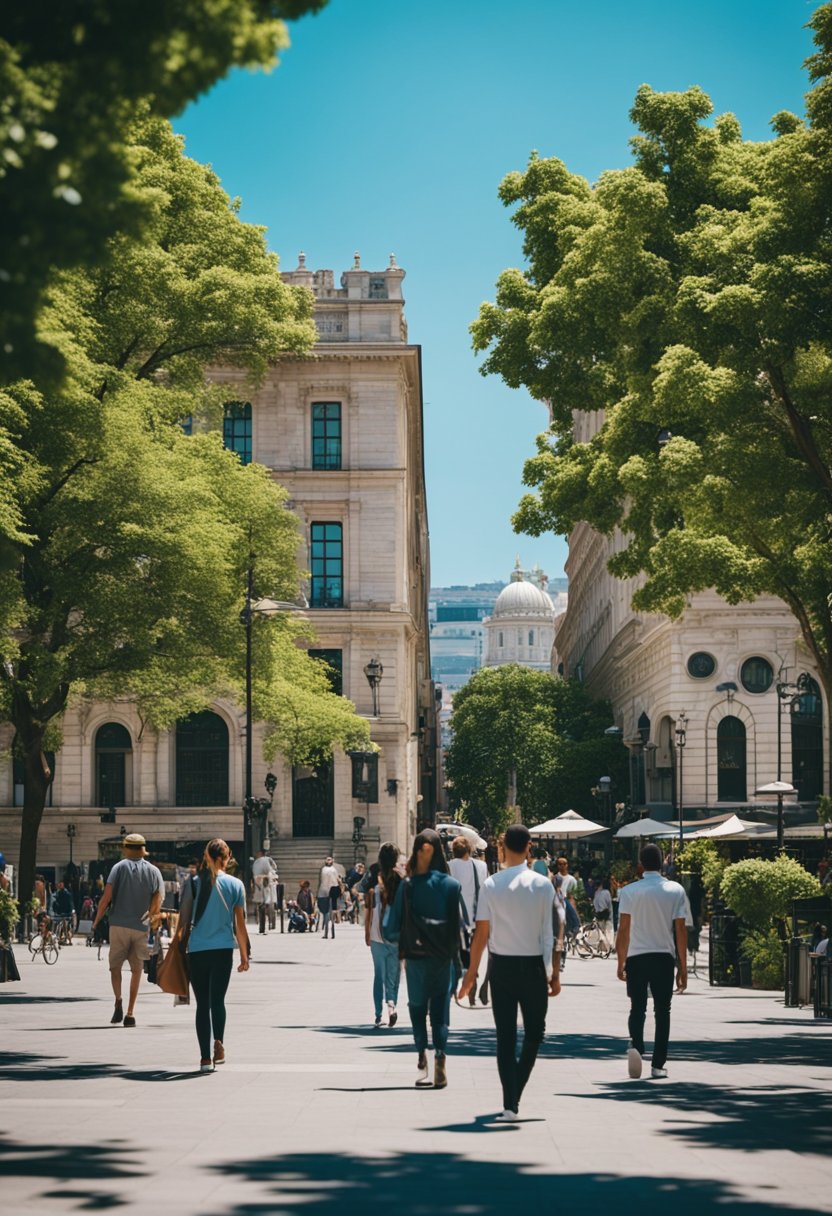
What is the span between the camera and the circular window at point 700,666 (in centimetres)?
5334

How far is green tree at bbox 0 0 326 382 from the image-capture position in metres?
6.47

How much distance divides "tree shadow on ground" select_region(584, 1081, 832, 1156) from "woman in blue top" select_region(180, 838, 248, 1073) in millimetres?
3009

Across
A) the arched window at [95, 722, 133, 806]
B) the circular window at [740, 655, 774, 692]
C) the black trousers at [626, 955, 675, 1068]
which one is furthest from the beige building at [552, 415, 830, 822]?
the black trousers at [626, 955, 675, 1068]

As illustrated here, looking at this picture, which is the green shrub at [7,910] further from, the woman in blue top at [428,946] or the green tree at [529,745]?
the green tree at [529,745]

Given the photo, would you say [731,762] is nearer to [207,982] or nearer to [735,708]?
[735,708]

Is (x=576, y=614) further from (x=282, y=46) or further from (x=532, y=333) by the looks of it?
(x=282, y=46)

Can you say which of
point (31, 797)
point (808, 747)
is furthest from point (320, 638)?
point (31, 797)

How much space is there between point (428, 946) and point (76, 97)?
7567 mm

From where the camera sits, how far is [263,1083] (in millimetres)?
13047

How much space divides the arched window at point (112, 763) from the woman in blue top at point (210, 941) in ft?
168

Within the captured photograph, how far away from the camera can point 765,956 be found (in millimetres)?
25344

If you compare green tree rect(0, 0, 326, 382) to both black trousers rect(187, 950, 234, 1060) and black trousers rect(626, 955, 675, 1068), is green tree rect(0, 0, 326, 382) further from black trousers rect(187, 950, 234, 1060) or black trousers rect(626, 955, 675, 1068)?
black trousers rect(626, 955, 675, 1068)

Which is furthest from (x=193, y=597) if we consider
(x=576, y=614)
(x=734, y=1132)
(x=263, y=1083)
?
(x=576, y=614)

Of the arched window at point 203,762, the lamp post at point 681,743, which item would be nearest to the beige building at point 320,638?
the arched window at point 203,762
